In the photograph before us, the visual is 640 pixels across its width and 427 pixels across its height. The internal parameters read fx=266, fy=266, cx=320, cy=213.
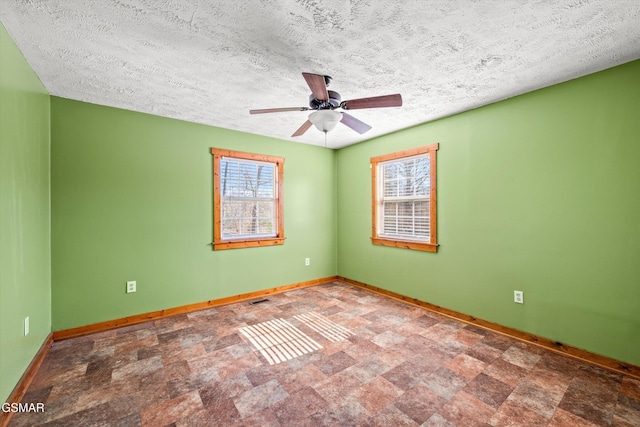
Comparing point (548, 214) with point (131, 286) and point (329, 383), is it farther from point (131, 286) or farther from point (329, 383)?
point (131, 286)

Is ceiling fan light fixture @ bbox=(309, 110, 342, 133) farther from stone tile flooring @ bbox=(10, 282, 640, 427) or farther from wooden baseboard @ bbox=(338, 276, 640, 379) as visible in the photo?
wooden baseboard @ bbox=(338, 276, 640, 379)

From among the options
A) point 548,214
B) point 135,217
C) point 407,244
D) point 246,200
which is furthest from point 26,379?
point 548,214

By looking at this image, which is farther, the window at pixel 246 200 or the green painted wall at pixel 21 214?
the window at pixel 246 200

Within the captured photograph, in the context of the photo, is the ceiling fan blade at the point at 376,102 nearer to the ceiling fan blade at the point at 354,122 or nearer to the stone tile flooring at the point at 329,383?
the ceiling fan blade at the point at 354,122

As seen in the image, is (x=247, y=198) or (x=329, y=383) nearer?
(x=329, y=383)

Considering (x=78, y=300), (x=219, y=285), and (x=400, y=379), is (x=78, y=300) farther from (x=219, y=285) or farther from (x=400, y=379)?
(x=400, y=379)

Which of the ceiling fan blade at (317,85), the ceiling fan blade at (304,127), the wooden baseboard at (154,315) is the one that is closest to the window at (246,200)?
the wooden baseboard at (154,315)

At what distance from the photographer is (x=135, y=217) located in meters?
3.21

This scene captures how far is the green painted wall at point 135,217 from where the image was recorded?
2852 millimetres

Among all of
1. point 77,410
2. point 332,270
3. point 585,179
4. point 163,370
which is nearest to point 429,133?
point 585,179

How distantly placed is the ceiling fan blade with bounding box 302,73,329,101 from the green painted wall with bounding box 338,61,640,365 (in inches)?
82.7

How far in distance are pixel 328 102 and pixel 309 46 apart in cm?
44

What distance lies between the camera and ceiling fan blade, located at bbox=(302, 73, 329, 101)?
Result: 181 centimetres

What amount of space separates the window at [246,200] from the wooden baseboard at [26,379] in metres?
1.86
